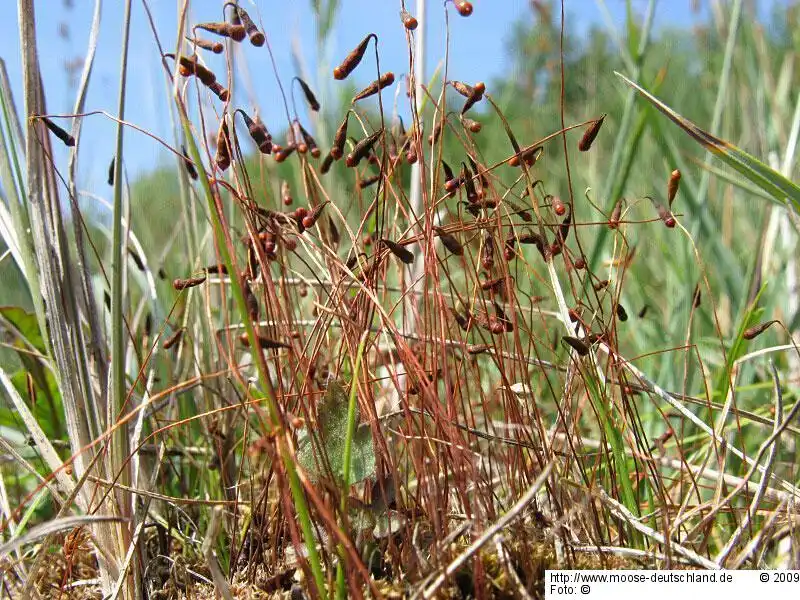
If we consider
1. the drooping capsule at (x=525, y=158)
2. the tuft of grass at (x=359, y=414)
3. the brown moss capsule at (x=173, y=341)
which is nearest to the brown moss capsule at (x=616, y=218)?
the tuft of grass at (x=359, y=414)

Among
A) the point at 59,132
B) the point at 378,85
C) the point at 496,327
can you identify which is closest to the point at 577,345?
the point at 496,327

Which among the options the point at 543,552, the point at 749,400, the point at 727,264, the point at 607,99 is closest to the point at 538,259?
the point at 727,264

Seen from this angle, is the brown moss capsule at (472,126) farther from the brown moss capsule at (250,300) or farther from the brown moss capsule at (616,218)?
the brown moss capsule at (250,300)

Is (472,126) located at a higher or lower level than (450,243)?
higher

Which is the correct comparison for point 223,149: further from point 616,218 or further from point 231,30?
point 616,218

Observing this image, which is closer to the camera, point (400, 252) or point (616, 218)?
point (400, 252)
